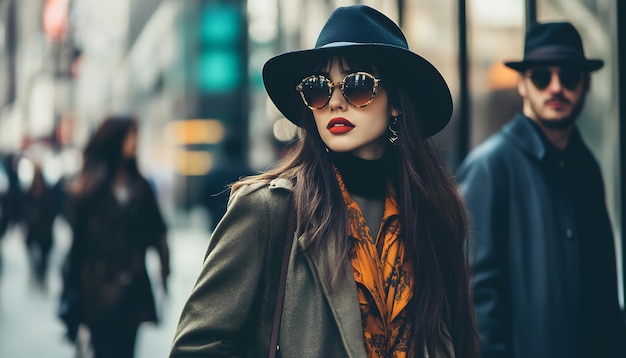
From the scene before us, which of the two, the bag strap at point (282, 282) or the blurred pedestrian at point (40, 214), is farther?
the blurred pedestrian at point (40, 214)

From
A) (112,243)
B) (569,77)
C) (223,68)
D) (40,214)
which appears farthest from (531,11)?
(223,68)

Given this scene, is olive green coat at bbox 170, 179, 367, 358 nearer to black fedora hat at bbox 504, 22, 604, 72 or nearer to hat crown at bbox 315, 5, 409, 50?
hat crown at bbox 315, 5, 409, 50

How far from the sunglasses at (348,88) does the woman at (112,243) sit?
10.9ft

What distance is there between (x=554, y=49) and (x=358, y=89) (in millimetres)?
1814

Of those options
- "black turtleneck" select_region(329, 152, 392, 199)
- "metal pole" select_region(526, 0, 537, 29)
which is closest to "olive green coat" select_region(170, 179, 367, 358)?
"black turtleneck" select_region(329, 152, 392, 199)

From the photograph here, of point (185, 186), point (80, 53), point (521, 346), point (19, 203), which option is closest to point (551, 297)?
point (521, 346)

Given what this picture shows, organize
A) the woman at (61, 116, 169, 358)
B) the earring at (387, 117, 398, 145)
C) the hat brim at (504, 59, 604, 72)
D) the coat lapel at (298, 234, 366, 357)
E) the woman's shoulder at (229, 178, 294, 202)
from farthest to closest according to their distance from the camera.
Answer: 1. the woman at (61, 116, 169, 358)
2. the hat brim at (504, 59, 604, 72)
3. the earring at (387, 117, 398, 145)
4. the woman's shoulder at (229, 178, 294, 202)
5. the coat lapel at (298, 234, 366, 357)

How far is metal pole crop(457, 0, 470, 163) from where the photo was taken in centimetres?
665

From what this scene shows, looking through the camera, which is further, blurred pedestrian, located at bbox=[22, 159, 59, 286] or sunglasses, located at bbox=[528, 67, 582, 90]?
blurred pedestrian, located at bbox=[22, 159, 59, 286]

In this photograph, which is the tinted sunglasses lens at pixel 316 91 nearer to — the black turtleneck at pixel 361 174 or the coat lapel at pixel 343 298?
the black turtleneck at pixel 361 174

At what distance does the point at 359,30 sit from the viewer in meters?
2.46

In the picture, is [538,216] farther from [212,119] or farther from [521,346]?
[212,119]

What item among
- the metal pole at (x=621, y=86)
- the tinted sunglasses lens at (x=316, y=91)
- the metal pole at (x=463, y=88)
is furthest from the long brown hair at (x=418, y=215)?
the metal pole at (x=463, y=88)

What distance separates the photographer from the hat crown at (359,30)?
245 centimetres
